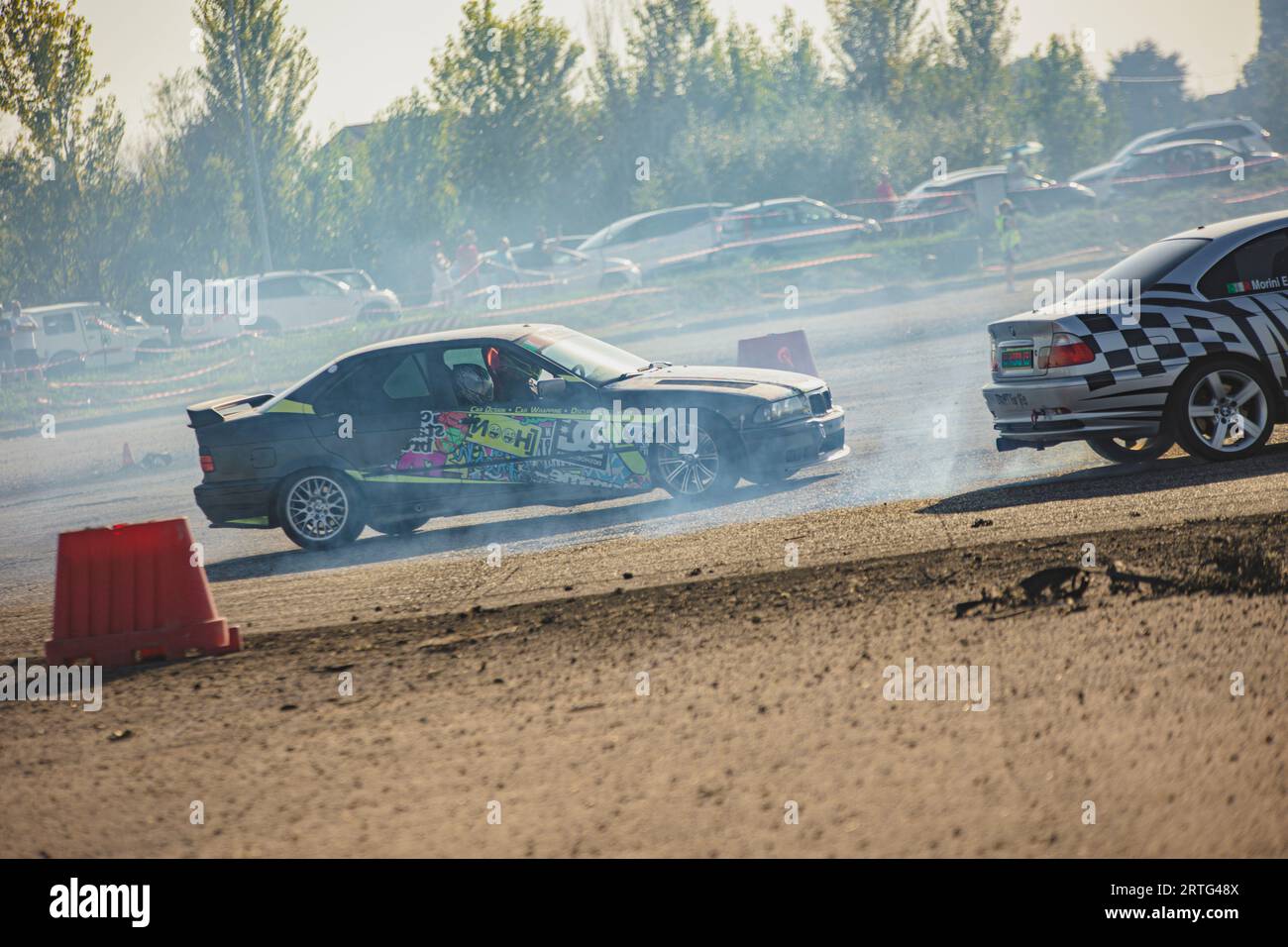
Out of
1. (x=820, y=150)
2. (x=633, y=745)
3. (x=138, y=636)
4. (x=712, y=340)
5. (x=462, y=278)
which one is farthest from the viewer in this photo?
(x=820, y=150)

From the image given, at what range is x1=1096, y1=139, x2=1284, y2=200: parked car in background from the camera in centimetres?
3609

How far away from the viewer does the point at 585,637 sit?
648cm

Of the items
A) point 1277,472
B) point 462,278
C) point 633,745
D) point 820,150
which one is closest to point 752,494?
point 1277,472

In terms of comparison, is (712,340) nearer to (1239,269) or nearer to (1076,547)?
(1239,269)

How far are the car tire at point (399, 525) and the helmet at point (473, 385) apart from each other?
0.92 metres

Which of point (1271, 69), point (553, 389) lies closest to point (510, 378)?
point (553, 389)

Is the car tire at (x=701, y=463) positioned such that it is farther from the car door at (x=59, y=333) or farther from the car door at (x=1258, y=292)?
the car door at (x=59, y=333)

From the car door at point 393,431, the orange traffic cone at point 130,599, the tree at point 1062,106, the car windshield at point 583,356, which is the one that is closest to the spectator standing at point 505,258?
the car windshield at point 583,356

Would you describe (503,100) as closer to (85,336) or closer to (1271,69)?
(85,336)

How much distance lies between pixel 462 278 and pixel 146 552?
26.6 m

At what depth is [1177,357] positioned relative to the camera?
8.76 metres

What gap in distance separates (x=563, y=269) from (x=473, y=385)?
74.3ft

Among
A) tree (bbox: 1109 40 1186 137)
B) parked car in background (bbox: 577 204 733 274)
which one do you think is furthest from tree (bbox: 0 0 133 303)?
tree (bbox: 1109 40 1186 137)

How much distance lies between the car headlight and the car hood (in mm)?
50
